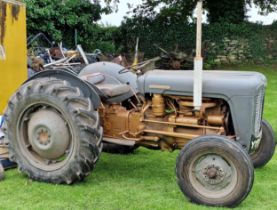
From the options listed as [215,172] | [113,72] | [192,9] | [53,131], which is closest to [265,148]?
[215,172]

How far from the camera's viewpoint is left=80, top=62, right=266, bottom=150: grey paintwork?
16.1ft

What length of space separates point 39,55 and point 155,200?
18.3ft

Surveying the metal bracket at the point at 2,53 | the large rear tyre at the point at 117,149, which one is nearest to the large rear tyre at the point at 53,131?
the metal bracket at the point at 2,53

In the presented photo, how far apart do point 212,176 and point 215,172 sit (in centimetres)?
4

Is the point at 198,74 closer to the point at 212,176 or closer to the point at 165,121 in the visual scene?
the point at 165,121

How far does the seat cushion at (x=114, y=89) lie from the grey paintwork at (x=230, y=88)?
A: 15.5 inches

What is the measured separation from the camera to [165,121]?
212 inches

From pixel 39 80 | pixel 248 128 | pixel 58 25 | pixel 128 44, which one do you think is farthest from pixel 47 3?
pixel 248 128

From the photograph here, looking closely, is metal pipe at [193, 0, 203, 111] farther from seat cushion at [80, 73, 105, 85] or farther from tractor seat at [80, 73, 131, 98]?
seat cushion at [80, 73, 105, 85]

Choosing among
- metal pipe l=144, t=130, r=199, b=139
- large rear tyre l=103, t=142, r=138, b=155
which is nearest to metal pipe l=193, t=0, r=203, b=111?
metal pipe l=144, t=130, r=199, b=139

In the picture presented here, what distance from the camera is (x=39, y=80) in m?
5.46

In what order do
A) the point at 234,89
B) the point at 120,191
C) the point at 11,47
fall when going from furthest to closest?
the point at 11,47 < the point at 120,191 < the point at 234,89

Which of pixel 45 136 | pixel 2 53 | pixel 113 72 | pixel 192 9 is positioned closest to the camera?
pixel 45 136

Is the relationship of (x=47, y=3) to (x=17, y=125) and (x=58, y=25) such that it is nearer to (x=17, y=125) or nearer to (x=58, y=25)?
(x=58, y=25)
